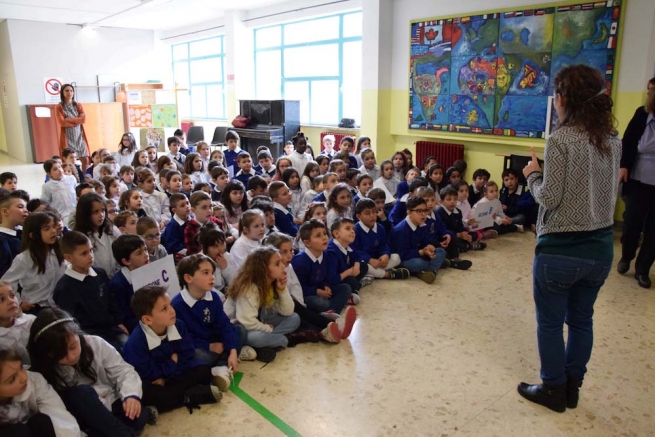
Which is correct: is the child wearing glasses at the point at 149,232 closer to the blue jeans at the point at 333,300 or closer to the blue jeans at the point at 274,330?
the blue jeans at the point at 274,330

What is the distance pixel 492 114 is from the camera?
641cm

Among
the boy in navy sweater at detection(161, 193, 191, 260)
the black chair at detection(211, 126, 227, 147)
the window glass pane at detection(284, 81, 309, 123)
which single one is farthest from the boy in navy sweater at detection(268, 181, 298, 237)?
the black chair at detection(211, 126, 227, 147)

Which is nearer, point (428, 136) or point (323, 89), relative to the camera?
point (428, 136)

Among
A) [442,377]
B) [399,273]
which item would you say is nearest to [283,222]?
[399,273]

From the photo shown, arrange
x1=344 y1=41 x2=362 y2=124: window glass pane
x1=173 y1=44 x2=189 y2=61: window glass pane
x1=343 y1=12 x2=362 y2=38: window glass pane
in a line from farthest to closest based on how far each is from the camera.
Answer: x1=173 y1=44 x2=189 y2=61: window glass pane
x1=344 y1=41 x2=362 y2=124: window glass pane
x1=343 y1=12 x2=362 y2=38: window glass pane

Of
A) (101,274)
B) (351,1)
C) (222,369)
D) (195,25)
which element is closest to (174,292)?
(101,274)

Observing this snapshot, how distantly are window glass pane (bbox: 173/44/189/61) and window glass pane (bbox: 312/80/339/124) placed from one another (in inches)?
211

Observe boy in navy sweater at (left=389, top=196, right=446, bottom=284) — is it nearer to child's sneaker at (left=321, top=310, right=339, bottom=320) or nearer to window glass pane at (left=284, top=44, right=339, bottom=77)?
child's sneaker at (left=321, top=310, right=339, bottom=320)

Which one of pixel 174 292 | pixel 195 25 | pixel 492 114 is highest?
pixel 195 25

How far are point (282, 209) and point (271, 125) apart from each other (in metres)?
5.16

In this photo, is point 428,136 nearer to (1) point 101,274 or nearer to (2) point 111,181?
(2) point 111,181

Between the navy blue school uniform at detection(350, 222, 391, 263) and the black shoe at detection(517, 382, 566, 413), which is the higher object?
the navy blue school uniform at detection(350, 222, 391, 263)

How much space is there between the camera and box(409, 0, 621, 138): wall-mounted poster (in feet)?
17.7

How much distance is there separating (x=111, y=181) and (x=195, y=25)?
356 inches
